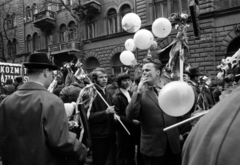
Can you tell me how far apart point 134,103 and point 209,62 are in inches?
415

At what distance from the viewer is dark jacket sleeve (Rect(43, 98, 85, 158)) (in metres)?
1.93

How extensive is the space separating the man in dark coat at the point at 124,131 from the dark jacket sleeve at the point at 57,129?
6.91ft

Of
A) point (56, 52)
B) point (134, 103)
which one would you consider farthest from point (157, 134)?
point (56, 52)

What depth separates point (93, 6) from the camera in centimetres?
1761

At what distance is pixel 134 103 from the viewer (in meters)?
2.77

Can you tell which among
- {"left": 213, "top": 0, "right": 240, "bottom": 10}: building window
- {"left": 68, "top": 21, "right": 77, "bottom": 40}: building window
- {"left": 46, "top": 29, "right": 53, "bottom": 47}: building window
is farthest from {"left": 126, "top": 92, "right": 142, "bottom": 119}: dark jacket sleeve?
{"left": 46, "top": 29, "right": 53, "bottom": 47}: building window

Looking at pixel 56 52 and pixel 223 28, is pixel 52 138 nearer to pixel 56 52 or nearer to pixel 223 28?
pixel 223 28

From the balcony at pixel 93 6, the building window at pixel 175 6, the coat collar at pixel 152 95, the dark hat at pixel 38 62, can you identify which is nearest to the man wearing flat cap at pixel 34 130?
the dark hat at pixel 38 62

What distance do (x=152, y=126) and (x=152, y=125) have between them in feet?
0.04

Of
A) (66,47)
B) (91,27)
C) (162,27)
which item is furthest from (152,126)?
(66,47)

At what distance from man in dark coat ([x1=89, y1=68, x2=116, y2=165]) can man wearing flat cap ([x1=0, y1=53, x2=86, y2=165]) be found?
4.93ft

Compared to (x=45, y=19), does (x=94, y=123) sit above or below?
below

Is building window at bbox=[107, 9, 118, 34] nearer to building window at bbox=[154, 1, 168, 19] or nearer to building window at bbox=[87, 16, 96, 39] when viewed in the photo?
building window at bbox=[87, 16, 96, 39]

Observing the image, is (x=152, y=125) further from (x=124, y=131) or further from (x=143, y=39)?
(x=143, y=39)
